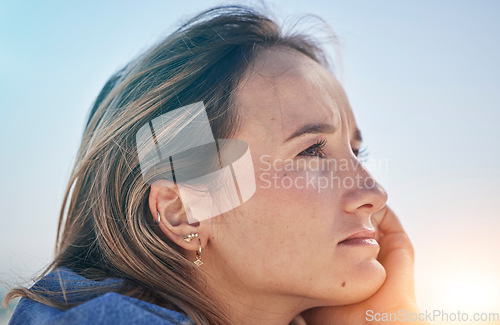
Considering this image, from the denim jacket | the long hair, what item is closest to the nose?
the long hair

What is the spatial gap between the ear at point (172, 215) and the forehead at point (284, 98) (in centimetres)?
38

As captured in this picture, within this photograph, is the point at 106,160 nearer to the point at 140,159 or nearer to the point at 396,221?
the point at 140,159

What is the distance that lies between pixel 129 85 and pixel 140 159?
35 cm

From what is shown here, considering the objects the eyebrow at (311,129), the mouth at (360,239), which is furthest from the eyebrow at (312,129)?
the mouth at (360,239)

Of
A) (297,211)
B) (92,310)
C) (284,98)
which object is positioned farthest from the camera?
(284,98)

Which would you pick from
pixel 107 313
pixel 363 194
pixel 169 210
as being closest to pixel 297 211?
pixel 363 194

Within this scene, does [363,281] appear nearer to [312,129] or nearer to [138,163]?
[312,129]

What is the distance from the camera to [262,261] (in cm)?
146

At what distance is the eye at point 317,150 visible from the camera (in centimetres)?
155

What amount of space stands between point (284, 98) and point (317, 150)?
23cm

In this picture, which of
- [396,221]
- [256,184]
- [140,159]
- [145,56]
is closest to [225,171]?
[256,184]

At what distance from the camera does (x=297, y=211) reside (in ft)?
4.78

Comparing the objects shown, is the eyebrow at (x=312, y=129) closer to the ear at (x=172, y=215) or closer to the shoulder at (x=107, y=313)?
the ear at (x=172, y=215)

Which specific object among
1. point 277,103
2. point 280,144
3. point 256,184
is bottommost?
point 256,184
